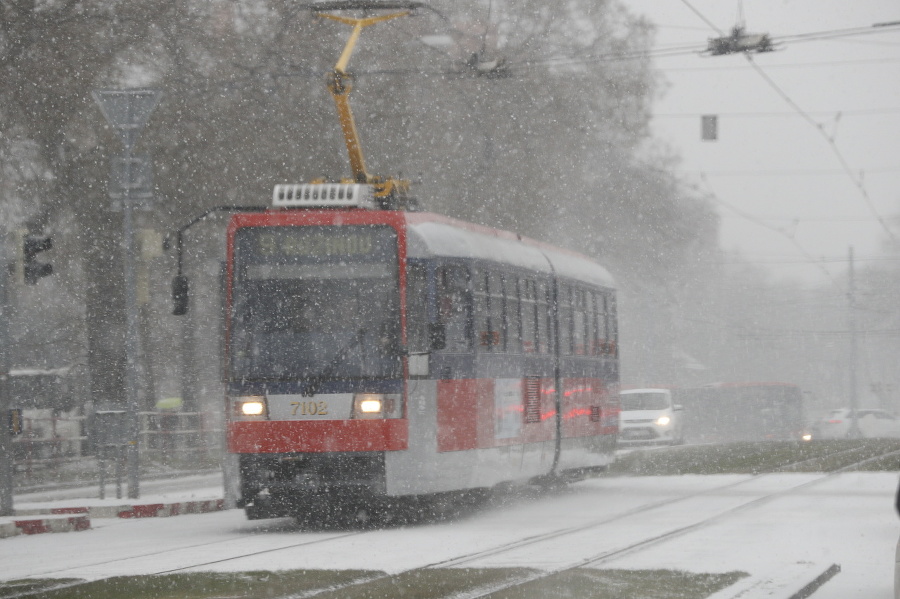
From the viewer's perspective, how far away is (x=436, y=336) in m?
15.1

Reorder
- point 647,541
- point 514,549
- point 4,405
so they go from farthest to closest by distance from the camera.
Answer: point 4,405, point 647,541, point 514,549

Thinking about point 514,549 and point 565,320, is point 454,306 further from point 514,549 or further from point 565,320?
point 565,320

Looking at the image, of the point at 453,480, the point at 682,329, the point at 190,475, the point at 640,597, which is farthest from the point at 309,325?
the point at 682,329

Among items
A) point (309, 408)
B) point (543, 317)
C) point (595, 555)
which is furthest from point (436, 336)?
point (543, 317)

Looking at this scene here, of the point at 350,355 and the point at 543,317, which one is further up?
the point at 543,317

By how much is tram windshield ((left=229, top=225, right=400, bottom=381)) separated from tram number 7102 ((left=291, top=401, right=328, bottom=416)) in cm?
24

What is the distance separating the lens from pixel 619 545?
1270cm

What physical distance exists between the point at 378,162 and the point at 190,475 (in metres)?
7.69

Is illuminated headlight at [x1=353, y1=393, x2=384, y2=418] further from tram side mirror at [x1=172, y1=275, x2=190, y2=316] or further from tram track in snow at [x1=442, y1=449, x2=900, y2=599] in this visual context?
tram track in snow at [x1=442, y1=449, x2=900, y2=599]

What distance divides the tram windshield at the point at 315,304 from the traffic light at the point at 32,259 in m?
4.05

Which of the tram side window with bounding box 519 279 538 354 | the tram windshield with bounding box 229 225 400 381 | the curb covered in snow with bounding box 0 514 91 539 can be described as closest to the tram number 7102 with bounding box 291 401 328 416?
the tram windshield with bounding box 229 225 400 381

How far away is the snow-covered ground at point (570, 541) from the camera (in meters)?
11.3

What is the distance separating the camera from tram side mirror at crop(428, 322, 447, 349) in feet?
49.4

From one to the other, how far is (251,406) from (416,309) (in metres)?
1.82
